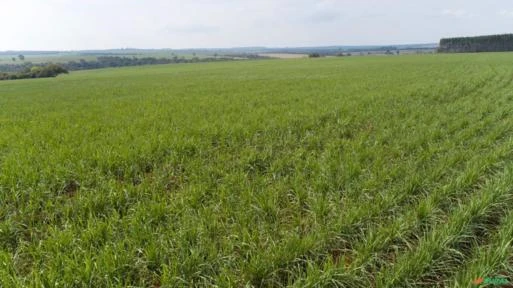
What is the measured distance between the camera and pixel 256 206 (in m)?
4.63

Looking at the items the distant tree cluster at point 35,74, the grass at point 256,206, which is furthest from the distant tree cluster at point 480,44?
the grass at point 256,206

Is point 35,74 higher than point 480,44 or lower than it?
lower

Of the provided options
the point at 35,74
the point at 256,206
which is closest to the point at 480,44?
the point at 35,74

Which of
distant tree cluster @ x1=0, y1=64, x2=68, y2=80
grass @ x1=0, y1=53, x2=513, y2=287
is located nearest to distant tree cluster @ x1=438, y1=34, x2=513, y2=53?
distant tree cluster @ x1=0, y1=64, x2=68, y2=80

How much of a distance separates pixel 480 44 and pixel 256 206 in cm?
14361

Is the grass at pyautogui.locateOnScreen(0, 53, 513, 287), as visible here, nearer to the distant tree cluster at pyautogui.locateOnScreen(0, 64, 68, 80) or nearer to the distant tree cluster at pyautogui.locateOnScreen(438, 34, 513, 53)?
the distant tree cluster at pyautogui.locateOnScreen(0, 64, 68, 80)

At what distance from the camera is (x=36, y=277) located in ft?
9.80

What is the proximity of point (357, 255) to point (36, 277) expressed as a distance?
3020 millimetres

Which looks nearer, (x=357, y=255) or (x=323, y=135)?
(x=357, y=255)

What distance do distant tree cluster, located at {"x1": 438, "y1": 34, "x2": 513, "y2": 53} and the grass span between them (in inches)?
5292

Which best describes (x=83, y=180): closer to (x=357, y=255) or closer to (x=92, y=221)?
(x=92, y=221)

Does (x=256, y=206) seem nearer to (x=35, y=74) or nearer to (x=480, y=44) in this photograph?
(x=35, y=74)

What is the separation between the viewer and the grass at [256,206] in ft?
10.6

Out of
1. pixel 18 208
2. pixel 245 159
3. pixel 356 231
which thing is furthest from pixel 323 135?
pixel 18 208
